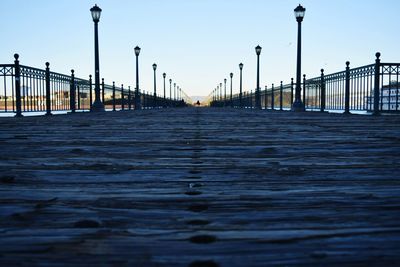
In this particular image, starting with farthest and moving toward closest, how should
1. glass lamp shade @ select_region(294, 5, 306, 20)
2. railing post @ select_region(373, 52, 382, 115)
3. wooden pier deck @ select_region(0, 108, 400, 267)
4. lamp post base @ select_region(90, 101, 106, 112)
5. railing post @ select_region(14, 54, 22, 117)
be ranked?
lamp post base @ select_region(90, 101, 106, 112) < glass lamp shade @ select_region(294, 5, 306, 20) < railing post @ select_region(14, 54, 22, 117) < railing post @ select_region(373, 52, 382, 115) < wooden pier deck @ select_region(0, 108, 400, 267)

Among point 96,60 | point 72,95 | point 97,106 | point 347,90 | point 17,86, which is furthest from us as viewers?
point 96,60

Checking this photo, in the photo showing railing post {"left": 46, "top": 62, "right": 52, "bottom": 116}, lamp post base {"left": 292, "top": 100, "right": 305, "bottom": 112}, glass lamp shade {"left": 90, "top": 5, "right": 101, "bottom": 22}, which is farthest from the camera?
glass lamp shade {"left": 90, "top": 5, "right": 101, "bottom": 22}

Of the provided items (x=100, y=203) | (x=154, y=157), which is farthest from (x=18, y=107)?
(x=100, y=203)

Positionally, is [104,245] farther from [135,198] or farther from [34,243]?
[135,198]

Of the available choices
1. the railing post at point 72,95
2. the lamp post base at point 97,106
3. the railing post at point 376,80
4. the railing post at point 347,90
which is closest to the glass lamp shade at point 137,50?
the lamp post base at point 97,106

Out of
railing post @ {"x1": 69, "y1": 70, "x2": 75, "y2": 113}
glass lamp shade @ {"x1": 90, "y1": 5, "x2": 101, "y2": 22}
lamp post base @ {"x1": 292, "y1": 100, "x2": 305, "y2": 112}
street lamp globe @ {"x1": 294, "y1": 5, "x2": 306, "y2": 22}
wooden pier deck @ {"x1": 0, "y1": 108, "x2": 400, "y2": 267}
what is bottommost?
wooden pier deck @ {"x1": 0, "y1": 108, "x2": 400, "y2": 267}

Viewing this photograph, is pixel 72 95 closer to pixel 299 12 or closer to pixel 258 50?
pixel 299 12

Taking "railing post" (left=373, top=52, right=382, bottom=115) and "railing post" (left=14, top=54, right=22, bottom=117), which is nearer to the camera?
"railing post" (left=373, top=52, right=382, bottom=115)

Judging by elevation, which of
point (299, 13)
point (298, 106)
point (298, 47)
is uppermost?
point (299, 13)

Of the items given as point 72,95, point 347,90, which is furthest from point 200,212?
point 72,95

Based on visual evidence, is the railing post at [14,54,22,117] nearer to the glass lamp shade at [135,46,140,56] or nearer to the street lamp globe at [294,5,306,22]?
the street lamp globe at [294,5,306,22]

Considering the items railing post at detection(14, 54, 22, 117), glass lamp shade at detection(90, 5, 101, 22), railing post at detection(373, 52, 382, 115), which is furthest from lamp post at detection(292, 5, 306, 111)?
railing post at detection(14, 54, 22, 117)

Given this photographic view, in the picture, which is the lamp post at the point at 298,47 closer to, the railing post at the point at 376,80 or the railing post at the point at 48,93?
the railing post at the point at 376,80

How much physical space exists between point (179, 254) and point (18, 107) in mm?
12176
